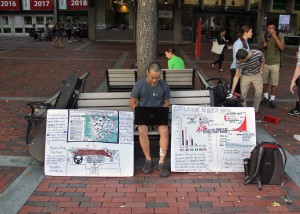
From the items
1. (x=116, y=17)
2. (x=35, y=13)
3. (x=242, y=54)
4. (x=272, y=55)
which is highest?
(x=35, y=13)

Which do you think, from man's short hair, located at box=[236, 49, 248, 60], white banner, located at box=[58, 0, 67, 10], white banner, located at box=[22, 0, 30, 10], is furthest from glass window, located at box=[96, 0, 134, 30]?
man's short hair, located at box=[236, 49, 248, 60]

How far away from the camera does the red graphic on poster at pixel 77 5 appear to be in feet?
101

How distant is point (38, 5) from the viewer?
31.5m

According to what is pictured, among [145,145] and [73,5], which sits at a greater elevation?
[73,5]

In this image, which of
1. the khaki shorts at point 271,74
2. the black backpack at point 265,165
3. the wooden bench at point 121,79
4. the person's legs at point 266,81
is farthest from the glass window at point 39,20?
the black backpack at point 265,165

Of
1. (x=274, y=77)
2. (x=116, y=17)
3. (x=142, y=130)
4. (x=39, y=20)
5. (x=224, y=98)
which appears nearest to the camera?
(x=142, y=130)

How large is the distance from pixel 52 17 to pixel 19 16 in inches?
118

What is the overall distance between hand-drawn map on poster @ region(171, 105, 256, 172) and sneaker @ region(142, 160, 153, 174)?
0.94 ft

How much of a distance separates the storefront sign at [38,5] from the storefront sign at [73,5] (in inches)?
39.7

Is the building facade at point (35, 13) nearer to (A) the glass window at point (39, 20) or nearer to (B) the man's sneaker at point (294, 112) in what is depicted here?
(A) the glass window at point (39, 20)

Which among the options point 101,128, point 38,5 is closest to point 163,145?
point 101,128

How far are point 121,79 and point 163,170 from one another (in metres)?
2.95

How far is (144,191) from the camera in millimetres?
4250

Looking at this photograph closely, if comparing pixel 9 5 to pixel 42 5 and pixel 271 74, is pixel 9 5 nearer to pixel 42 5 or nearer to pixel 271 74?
pixel 42 5
